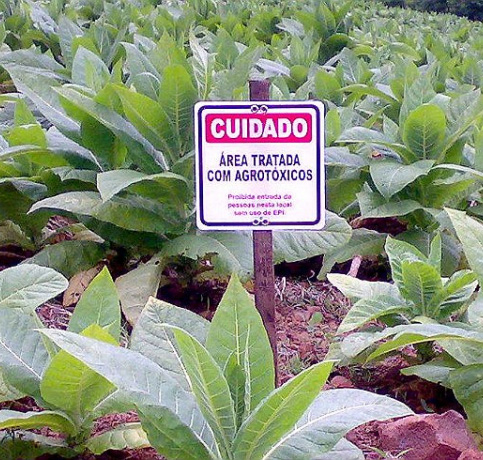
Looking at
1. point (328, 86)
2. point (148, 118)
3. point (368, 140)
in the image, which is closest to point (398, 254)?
point (368, 140)

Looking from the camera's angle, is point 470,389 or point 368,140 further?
point 368,140

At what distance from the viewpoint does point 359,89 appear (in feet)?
13.2

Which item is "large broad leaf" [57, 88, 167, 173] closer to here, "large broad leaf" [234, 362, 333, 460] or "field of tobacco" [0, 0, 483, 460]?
"field of tobacco" [0, 0, 483, 460]

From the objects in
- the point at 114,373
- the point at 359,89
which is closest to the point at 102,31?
the point at 359,89

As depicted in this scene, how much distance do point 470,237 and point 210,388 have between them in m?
0.93

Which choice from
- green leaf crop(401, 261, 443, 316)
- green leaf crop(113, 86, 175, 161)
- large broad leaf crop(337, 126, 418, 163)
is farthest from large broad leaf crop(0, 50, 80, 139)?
green leaf crop(401, 261, 443, 316)

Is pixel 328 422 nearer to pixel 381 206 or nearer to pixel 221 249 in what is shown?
pixel 221 249

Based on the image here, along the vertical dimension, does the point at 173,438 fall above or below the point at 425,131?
below

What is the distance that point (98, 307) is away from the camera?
2082 millimetres

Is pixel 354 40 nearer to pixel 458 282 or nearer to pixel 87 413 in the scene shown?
pixel 458 282

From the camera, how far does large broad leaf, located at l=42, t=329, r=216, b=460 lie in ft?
5.35

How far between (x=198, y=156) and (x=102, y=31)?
3.22 m

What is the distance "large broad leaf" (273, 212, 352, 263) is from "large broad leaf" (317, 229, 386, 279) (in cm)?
28

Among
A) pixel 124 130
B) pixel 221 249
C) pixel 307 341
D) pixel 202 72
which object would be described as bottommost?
pixel 307 341
